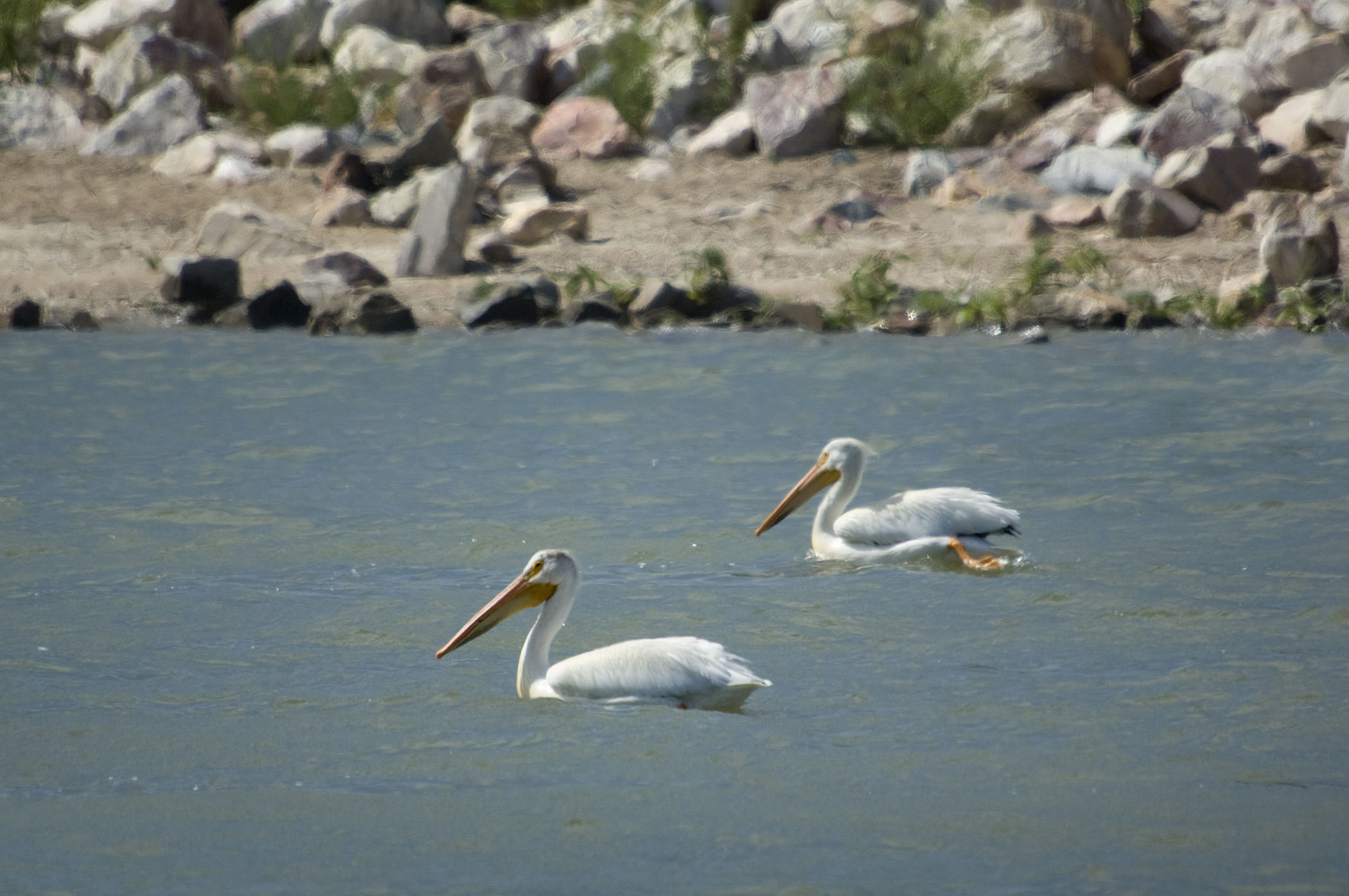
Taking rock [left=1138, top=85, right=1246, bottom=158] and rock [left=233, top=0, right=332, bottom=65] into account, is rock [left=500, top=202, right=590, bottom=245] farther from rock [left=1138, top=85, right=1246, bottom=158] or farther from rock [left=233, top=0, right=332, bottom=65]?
rock [left=233, top=0, right=332, bottom=65]

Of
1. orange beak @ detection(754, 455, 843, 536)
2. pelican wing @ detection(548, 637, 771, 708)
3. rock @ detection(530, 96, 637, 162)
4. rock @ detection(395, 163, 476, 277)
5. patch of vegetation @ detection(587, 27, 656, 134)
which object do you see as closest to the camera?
pelican wing @ detection(548, 637, 771, 708)

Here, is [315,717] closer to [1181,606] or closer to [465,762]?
[465,762]

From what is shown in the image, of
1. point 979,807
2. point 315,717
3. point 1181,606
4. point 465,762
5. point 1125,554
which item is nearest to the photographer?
point 979,807

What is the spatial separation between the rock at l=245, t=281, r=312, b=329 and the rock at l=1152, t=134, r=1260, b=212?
6575 mm

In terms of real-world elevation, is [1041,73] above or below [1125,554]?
above

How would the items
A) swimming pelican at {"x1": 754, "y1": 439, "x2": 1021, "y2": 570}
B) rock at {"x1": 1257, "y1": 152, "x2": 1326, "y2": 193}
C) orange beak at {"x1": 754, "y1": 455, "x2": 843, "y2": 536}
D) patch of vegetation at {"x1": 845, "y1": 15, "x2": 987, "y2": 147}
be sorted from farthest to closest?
patch of vegetation at {"x1": 845, "y1": 15, "x2": 987, "y2": 147} < rock at {"x1": 1257, "y1": 152, "x2": 1326, "y2": 193} < orange beak at {"x1": 754, "y1": 455, "x2": 843, "y2": 536} < swimming pelican at {"x1": 754, "y1": 439, "x2": 1021, "y2": 570}

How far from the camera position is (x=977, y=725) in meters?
4.33

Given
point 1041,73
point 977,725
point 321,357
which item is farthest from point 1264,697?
point 1041,73

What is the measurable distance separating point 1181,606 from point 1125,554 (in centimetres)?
76

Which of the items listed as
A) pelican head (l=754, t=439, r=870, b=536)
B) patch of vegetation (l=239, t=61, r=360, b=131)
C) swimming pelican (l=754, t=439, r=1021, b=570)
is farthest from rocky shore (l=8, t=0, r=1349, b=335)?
swimming pelican (l=754, t=439, r=1021, b=570)

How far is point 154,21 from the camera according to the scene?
18.4 metres

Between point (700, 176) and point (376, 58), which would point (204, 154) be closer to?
point (376, 58)

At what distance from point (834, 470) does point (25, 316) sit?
24.1 feet

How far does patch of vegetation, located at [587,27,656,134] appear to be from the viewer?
53.2 feet
